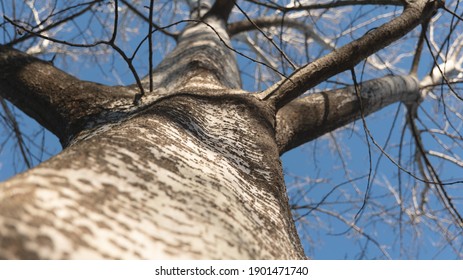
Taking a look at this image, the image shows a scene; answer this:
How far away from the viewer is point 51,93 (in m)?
1.44

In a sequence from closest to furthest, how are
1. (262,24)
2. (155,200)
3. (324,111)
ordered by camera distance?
A: (155,200), (324,111), (262,24)

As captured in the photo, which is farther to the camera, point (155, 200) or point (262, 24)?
point (262, 24)

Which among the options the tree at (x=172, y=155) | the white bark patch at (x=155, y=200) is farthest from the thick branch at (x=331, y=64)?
the white bark patch at (x=155, y=200)

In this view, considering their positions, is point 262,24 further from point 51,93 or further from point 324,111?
point 51,93

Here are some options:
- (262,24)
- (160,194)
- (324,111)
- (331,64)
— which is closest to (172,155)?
(160,194)

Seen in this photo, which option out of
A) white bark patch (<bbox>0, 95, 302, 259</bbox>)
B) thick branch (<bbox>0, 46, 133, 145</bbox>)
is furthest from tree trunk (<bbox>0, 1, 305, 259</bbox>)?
thick branch (<bbox>0, 46, 133, 145</bbox>)

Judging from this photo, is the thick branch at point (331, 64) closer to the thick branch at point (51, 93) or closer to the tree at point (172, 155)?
the tree at point (172, 155)

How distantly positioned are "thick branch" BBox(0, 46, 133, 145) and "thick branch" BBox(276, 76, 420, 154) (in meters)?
0.62

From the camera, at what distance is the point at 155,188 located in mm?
633

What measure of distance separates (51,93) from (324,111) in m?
1.08

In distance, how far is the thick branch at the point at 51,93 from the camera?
136 centimetres

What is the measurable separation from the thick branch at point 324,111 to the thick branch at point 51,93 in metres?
0.62

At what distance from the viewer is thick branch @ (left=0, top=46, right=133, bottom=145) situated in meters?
1.36
